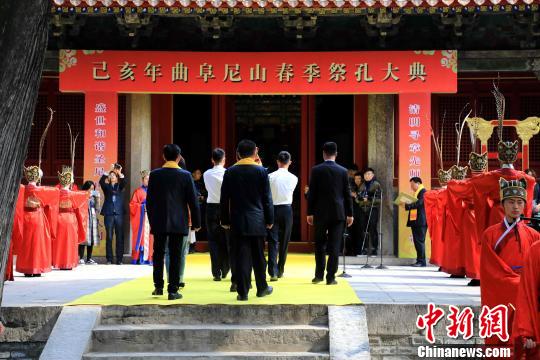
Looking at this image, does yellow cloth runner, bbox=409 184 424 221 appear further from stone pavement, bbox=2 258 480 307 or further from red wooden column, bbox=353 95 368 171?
red wooden column, bbox=353 95 368 171

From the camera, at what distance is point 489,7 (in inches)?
518

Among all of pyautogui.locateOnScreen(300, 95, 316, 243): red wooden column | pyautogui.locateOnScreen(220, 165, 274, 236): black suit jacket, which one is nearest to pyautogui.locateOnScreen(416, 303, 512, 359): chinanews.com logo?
pyautogui.locateOnScreen(220, 165, 274, 236): black suit jacket

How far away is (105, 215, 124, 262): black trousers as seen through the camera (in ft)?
47.0

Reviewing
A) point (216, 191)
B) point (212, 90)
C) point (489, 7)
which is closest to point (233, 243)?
point (216, 191)

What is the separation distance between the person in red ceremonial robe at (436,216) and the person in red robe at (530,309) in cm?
793

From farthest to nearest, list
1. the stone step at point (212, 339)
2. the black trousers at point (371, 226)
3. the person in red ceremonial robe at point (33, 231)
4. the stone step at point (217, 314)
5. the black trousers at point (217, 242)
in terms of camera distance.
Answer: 1. the black trousers at point (371, 226)
2. the person in red ceremonial robe at point (33, 231)
3. the black trousers at point (217, 242)
4. the stone step at point (217, 314)
5. the stone step at point (212, 339)

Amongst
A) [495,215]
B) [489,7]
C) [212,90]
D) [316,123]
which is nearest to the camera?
[495,215]

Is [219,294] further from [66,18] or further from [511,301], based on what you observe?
[66,18]

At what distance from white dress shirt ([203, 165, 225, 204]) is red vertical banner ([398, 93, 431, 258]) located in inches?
188

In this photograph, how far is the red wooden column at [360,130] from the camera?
1592cm

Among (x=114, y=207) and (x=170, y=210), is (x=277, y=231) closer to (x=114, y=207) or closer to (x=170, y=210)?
(x=170, y=210)

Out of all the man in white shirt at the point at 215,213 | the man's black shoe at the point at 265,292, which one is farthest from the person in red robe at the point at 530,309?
the man in white shirt at the point at 215,213

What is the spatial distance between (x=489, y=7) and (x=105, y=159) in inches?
264

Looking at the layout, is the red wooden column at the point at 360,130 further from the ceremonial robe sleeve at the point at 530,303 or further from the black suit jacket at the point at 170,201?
the ceremonial robe sleeve at the point at 530,303
